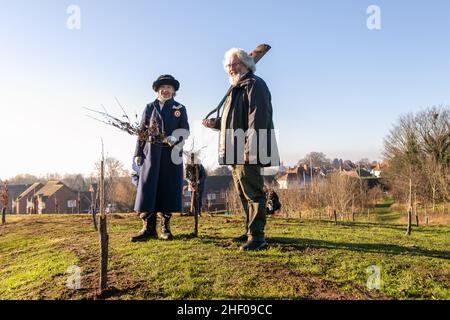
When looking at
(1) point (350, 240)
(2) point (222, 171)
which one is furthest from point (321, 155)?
(1) point (350, 240)

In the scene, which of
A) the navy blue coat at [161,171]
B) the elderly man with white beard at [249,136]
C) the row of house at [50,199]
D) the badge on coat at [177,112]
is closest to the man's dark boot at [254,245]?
the elderly man with white beard at [249,136]

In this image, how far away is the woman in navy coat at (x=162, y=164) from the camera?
17.9ft

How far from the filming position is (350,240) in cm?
567

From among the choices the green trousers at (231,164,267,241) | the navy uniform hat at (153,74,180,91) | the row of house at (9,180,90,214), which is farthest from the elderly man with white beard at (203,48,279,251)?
the row of house at (9,180,90,214)

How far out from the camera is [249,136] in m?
4.13

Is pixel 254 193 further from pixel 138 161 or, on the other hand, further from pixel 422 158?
pixel 422 158

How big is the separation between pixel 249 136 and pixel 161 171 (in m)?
2.12

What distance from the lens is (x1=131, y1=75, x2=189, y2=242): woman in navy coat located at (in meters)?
5.47

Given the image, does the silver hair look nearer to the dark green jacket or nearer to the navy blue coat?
the dark green jacket

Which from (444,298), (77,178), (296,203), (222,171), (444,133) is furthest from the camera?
(77,178)

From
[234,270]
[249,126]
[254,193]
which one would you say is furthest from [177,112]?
[234,270]

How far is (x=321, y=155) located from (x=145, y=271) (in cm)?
9271
